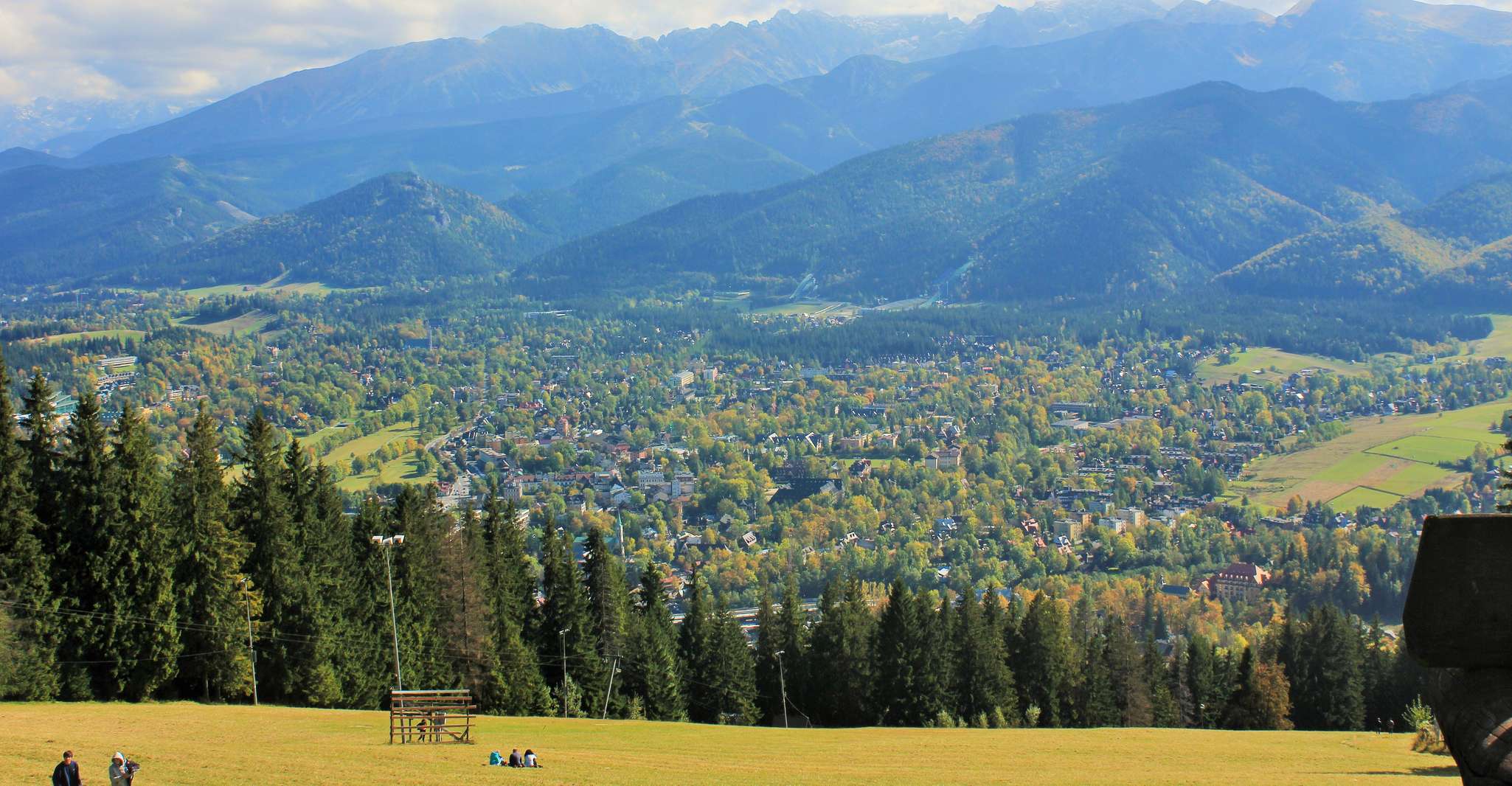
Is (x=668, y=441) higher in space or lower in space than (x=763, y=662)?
higher

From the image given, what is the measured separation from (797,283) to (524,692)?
167 metres

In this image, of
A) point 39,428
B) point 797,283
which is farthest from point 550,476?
point 797,283

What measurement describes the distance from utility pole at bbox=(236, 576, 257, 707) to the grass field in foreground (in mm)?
1745

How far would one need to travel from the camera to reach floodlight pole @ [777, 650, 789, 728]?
39.0 m

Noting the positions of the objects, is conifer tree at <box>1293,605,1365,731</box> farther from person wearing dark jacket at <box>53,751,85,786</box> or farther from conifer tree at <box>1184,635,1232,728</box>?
person wearing dark jacket at <box>53,751,85,786</box>

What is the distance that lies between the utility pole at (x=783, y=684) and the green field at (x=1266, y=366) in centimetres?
8405

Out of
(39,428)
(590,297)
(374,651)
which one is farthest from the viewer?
(590,297)

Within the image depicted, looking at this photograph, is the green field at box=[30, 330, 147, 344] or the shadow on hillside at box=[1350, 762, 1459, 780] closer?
the shadow on hillside at box=[1350, 762, 1459, 780]

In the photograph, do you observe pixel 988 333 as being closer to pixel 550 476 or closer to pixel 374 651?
pixel 550 476

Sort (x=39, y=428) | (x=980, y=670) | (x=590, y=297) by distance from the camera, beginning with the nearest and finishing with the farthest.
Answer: (x=39, y=428) → (x=980, y=670) → (x=590, y=297)

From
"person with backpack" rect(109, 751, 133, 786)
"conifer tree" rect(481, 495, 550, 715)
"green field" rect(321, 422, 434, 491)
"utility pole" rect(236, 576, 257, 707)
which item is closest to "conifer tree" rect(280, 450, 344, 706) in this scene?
"utility pole" rect(236, 576, 257, 707)

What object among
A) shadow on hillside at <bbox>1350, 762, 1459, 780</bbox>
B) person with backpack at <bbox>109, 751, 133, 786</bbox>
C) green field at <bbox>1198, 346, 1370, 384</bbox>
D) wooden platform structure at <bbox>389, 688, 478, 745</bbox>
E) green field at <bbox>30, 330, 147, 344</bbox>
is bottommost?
shadow on hillside at <bbox>1350, 762, 1459, 780</bbox>

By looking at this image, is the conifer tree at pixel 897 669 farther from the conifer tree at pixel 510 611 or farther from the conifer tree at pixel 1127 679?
the conifer tree at pixel 510 611

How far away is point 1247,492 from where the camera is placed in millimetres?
78625
